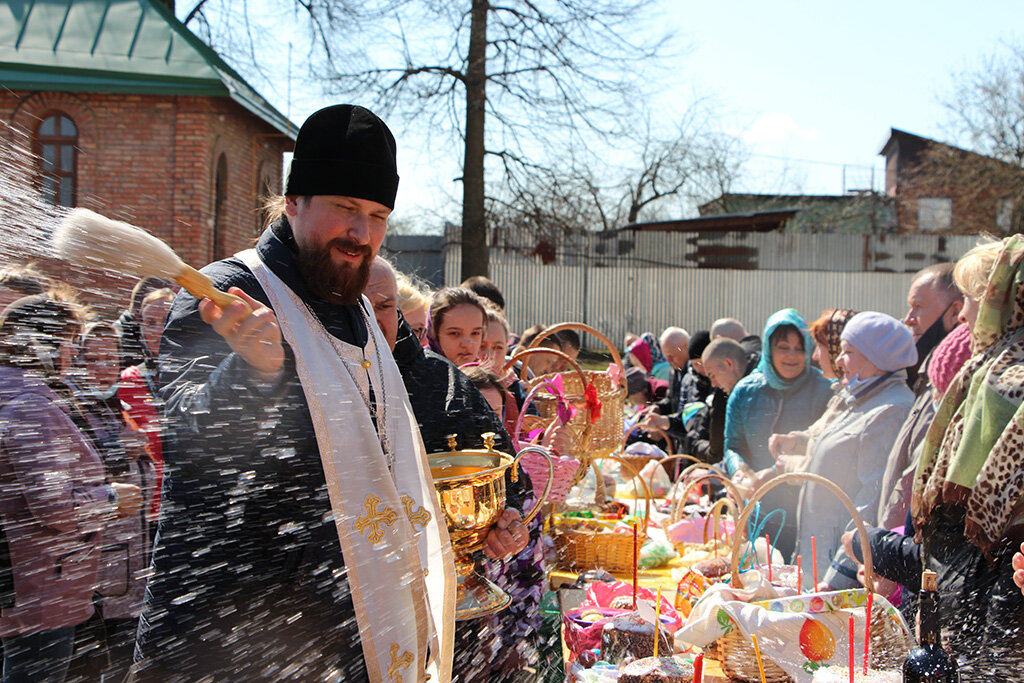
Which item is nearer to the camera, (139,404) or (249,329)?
(249,329)

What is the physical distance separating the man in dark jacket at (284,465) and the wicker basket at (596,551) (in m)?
2.08

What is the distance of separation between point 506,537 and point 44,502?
1303 mm

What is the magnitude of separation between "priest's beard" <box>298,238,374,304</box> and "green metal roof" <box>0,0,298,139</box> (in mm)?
9665

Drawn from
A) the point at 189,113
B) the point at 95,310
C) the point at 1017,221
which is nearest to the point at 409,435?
the point at 95,310

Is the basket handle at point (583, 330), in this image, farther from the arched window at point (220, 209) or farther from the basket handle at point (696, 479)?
the arched window at point (220, 209)

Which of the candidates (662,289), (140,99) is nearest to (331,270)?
(140,99)

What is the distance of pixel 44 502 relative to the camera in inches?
86.7

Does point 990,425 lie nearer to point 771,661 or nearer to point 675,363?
point 771,661

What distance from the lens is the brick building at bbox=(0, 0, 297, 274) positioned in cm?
1021

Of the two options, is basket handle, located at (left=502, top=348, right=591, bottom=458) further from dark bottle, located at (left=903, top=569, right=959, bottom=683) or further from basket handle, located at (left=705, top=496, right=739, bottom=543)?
dark bottle, located at (left=903, top=569, right=959, bottom=683)

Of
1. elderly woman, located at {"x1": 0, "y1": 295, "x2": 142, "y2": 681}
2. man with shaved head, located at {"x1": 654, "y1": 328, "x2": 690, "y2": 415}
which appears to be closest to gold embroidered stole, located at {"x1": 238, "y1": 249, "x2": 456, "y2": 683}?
elderly woman, located at {"x1": 0, "y1": 295, "x2": 142, "y2": 681}

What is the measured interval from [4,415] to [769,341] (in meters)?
3.80

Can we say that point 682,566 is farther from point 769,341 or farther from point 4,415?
point 4,415

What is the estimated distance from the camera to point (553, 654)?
3.00 meters
